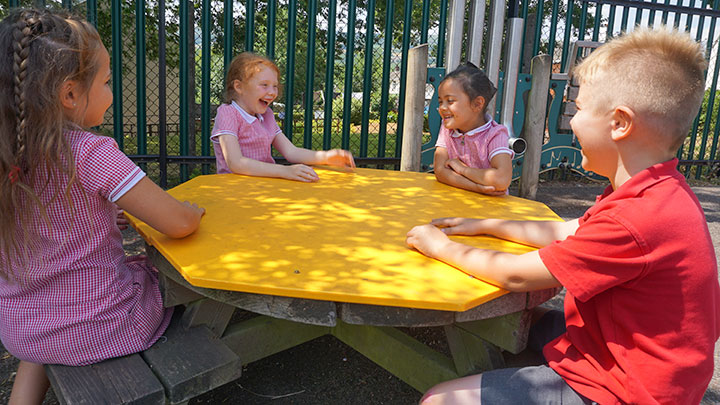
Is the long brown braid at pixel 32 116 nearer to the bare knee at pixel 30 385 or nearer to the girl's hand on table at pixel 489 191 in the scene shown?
the bare knee at pixel 30 385

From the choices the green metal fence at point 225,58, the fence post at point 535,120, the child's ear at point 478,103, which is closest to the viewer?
the child's ear at point 478,103

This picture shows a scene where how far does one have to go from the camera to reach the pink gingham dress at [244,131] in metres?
3.21

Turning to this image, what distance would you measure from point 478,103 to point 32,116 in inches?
90.9

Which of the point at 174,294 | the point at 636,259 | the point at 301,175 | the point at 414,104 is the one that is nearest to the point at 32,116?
the point at 174,294

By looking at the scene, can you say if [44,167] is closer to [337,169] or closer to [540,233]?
[540,233]

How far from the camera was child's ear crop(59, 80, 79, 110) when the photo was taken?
1.54 metres

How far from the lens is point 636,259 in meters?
1.22

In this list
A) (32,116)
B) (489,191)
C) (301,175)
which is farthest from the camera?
(301,175)

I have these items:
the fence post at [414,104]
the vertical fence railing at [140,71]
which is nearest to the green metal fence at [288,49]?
the vertical fence railing at [140,71]

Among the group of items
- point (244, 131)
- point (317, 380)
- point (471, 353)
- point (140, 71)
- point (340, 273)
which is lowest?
point (317, 380)

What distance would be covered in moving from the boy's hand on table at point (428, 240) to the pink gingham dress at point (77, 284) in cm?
92

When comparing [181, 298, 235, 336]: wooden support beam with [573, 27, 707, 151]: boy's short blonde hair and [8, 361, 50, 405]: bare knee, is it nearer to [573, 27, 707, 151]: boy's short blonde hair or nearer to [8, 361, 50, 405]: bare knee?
[8, 361, 50, 405]: bare knee

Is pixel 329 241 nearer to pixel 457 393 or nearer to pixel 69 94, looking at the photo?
pixel 457 393

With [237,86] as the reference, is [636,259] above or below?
below
